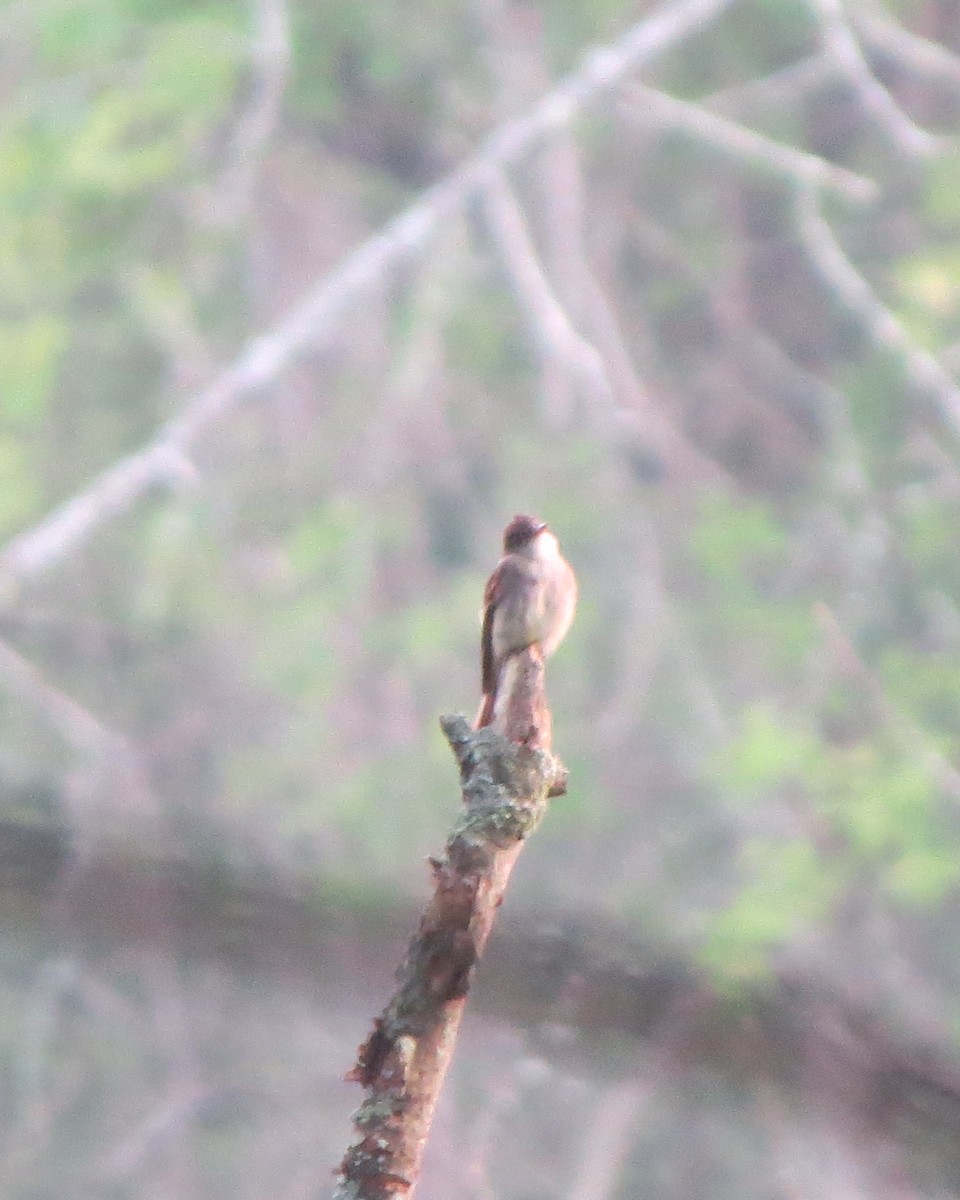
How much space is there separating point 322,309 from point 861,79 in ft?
8.22

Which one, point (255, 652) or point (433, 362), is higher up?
point (433, 362)

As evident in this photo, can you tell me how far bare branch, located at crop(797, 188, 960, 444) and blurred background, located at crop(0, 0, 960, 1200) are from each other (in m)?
0.03

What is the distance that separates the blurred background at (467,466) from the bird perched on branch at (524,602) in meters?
3.46

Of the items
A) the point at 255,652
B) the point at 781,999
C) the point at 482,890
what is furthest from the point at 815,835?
the point at 482,890

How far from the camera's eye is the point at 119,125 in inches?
287

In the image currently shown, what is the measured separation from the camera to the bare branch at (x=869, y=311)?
6.70 meters

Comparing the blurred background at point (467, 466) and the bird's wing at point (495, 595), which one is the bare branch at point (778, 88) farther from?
the bird's wing at point (495, 595)

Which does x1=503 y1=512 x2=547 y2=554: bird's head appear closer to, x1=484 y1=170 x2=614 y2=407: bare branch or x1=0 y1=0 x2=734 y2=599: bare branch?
x1=0 y1=0 x2=734 y2=599: bare branch

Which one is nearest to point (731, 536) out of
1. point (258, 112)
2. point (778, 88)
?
point (778, 88)

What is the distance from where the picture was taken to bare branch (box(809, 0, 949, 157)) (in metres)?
7.14

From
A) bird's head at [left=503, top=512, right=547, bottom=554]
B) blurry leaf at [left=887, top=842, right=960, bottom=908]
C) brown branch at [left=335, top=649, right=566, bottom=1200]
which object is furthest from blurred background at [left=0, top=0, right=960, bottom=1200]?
brown branch at [left=335, top=649, right=566, bottom=1200]

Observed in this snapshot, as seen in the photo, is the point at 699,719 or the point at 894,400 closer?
the point at 699,719

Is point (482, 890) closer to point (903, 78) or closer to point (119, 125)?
point (119, 125)

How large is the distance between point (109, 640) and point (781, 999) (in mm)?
6432
